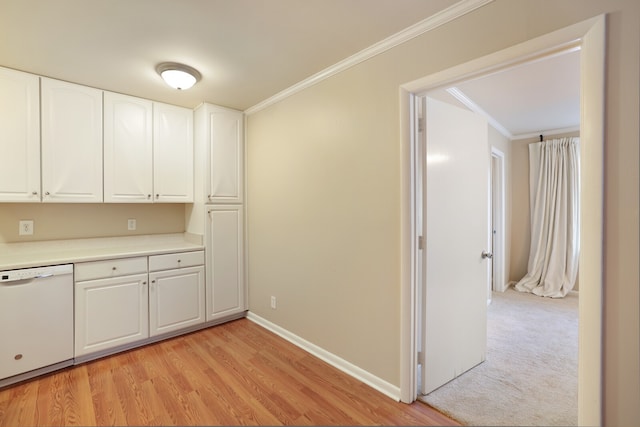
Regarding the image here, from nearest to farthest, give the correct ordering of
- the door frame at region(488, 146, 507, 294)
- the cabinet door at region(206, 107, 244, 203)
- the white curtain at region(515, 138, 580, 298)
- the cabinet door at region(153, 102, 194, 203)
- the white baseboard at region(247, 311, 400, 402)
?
1. the white baseboard at region(247, 311, 400, 402)
2. the cabinet door at region(153, 102, 194, 203)
3. the cabinet door at region(206, 107, 244, 203)
4. the white curtain at region(515, 138, 580, 298)
5. the door frame at region(488, 146, 507, 294)

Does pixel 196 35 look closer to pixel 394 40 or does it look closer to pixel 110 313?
pixel 394 40

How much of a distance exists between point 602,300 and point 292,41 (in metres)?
2.15

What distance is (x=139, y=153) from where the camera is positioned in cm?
285

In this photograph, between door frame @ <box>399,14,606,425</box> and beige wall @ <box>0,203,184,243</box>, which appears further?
beige wall @ <box>0,203,184,243</box>

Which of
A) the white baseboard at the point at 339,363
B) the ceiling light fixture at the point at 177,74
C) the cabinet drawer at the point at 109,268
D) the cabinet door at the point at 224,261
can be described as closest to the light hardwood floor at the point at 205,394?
the white baseboard at the point at 339,363

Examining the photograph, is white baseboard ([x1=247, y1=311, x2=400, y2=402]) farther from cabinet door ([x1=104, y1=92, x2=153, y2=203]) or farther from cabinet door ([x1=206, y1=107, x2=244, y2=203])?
cabinet door ([x1=104, y1=92, x2=153, y2=203])

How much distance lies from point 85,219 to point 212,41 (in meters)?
2.19

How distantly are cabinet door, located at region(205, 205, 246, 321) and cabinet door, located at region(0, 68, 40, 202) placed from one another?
136cm

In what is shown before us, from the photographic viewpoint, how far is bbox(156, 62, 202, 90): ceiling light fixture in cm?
220

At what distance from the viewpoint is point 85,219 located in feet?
9.34

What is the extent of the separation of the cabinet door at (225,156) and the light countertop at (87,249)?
56 cm

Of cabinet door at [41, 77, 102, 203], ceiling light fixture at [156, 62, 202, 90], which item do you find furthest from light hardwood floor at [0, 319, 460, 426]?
ceiling light fixture at [156, 62, 202, 90]

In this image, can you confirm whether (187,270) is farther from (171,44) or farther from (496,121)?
(496,121)

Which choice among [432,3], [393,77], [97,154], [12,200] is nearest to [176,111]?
[97,154]
